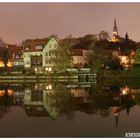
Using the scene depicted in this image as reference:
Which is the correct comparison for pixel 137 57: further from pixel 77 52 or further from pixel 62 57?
pixel 62 57

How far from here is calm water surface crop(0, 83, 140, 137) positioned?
604cm

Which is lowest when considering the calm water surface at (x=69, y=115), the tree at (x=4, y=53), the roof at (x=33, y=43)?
the calm water surface at (x=69, y=115)

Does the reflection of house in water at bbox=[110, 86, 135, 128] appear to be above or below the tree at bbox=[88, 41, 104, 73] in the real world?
below

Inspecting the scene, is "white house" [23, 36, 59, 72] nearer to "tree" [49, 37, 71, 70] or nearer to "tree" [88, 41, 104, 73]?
"tree" [49, 37, 71, 70]

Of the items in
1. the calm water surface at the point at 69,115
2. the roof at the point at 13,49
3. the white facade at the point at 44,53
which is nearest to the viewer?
the calm water surface at the point at 69,115

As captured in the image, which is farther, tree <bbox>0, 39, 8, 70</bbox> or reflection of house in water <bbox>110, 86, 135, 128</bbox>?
tree <bbox>0, 39, 8, 70</bbox>

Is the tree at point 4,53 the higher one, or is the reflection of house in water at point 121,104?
the tree at point 4,53

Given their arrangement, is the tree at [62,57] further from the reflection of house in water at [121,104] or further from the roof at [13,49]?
the reflection of house in water at [121,104]

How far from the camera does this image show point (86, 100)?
9898mm

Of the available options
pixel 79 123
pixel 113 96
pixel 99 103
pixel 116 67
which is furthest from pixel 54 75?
pixel 79 123

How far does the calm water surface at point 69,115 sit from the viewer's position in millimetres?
6039

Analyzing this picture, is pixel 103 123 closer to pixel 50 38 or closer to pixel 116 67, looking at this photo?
pixel 116 67

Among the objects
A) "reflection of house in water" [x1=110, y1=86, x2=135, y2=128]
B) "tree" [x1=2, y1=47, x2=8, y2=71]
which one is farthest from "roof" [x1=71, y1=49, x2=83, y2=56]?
"reflection of house in water" [x1=110, y1=86, x2=135, y2=128]

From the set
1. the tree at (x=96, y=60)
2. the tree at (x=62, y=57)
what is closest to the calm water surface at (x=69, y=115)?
the tree at (x=96, y=60)
